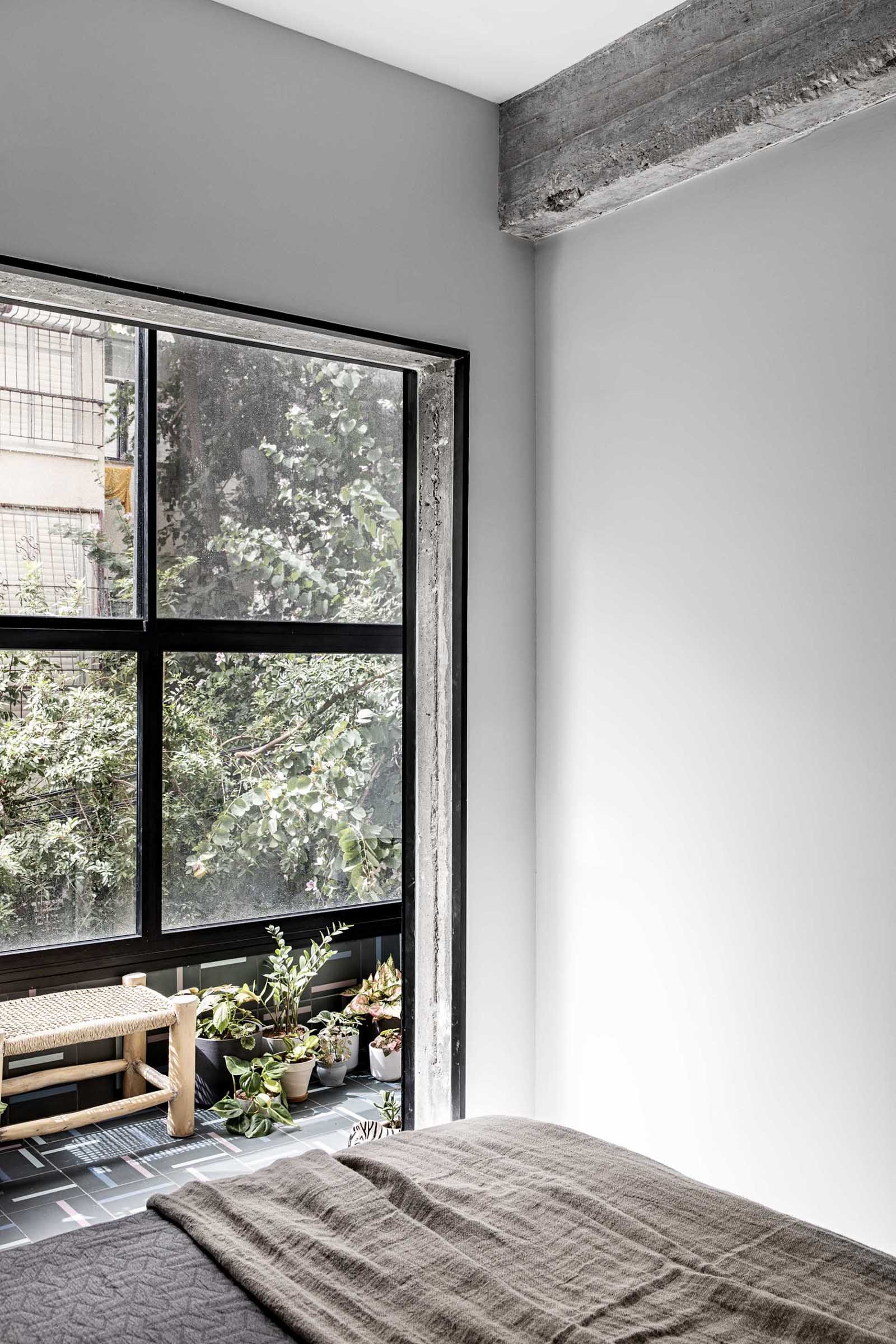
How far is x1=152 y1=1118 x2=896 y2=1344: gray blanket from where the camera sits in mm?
1344

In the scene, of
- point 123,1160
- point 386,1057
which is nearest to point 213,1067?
point 123,1160

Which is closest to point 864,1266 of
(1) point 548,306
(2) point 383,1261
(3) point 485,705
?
(2) point 383,1261

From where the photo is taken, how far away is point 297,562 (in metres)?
3.38

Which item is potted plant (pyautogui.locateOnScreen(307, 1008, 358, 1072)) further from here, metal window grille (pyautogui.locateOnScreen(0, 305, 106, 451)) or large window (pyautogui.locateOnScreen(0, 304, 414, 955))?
metal window grille (pyautogui.locateOnScreen(0, 305, 106, 451))

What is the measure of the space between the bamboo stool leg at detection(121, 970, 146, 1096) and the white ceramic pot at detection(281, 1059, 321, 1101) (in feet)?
1.44

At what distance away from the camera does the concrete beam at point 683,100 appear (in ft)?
6.59

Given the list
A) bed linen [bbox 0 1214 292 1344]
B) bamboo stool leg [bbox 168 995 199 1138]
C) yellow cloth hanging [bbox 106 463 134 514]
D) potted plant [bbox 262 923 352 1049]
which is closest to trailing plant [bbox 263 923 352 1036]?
potted plant [bbox 262 923 352 1049]

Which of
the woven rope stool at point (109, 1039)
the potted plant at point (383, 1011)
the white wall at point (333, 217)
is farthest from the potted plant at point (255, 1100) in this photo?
the white wall at point (333, 217)

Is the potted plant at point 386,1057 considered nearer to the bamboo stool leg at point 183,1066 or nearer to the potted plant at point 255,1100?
the potted plant at point 255,1100

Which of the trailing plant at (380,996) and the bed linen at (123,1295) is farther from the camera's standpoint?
the trailing plant at (380,996)

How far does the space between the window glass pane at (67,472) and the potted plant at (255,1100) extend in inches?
58.1

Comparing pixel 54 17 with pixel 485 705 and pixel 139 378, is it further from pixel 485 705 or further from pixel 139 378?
pixel 485 705

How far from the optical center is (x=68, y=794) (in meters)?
3.24

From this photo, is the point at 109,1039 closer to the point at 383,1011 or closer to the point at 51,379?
the point at 383,1011
